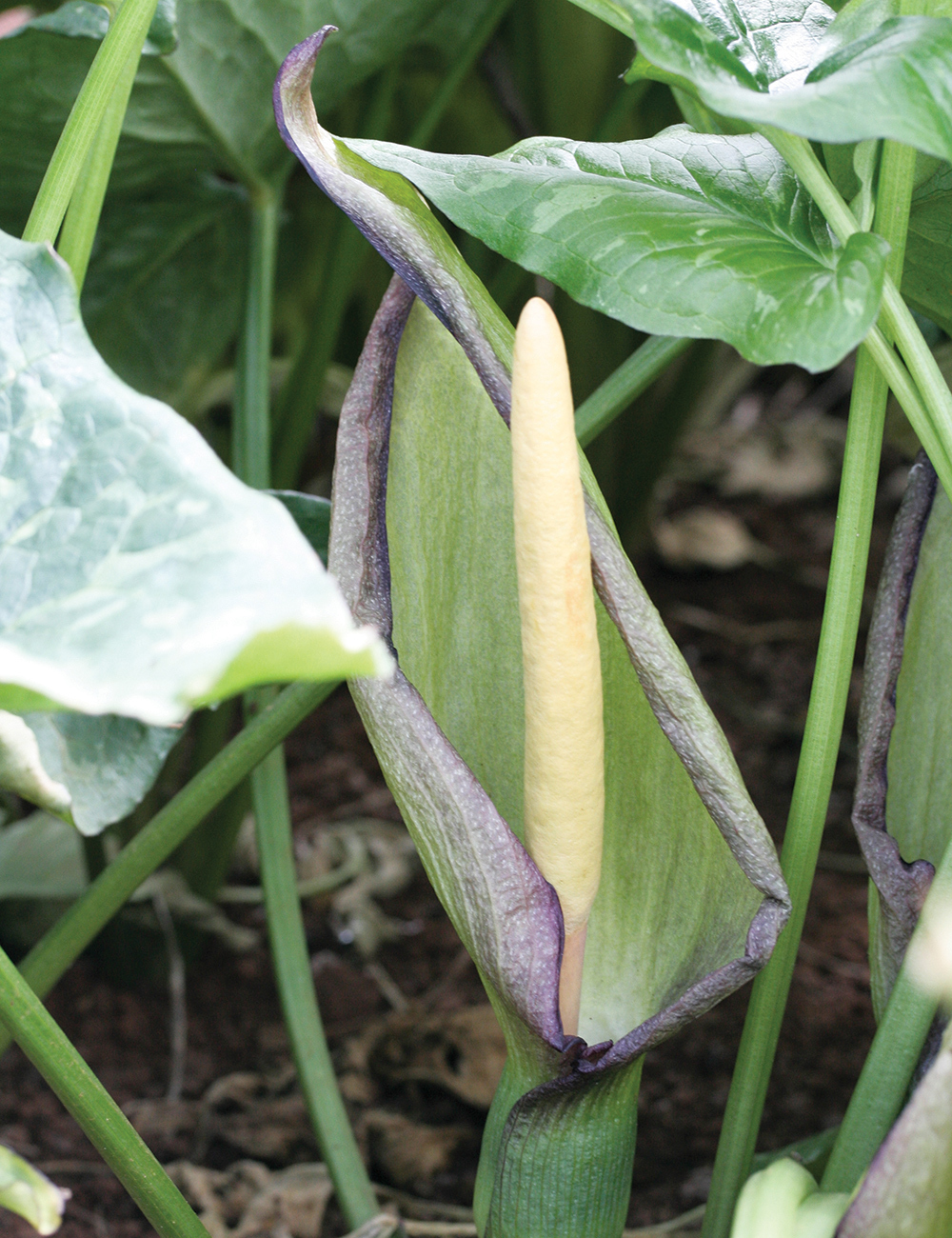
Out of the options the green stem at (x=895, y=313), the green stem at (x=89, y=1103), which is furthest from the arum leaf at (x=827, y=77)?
the green stem at (x=89, y=1103)

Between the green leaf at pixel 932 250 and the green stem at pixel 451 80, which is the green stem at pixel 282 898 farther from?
the green leaf at pixel 932 250

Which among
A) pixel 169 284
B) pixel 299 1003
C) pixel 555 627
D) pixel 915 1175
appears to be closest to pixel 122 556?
pixel 555 627

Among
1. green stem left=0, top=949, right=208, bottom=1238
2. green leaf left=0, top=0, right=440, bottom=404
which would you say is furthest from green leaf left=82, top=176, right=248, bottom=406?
green stem left=0, top=949, right=208, bottom=1238

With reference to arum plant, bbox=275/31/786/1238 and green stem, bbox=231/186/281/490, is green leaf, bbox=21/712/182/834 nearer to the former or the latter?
arum plant, bbox=275/31/786/1238

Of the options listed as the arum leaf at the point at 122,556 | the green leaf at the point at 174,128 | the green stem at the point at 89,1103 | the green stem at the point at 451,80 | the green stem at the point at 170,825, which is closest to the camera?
the arum leaf at the point at 122,556

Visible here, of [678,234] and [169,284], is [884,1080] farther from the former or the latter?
[169,284]

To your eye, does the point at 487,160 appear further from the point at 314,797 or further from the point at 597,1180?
the point at 314,797
